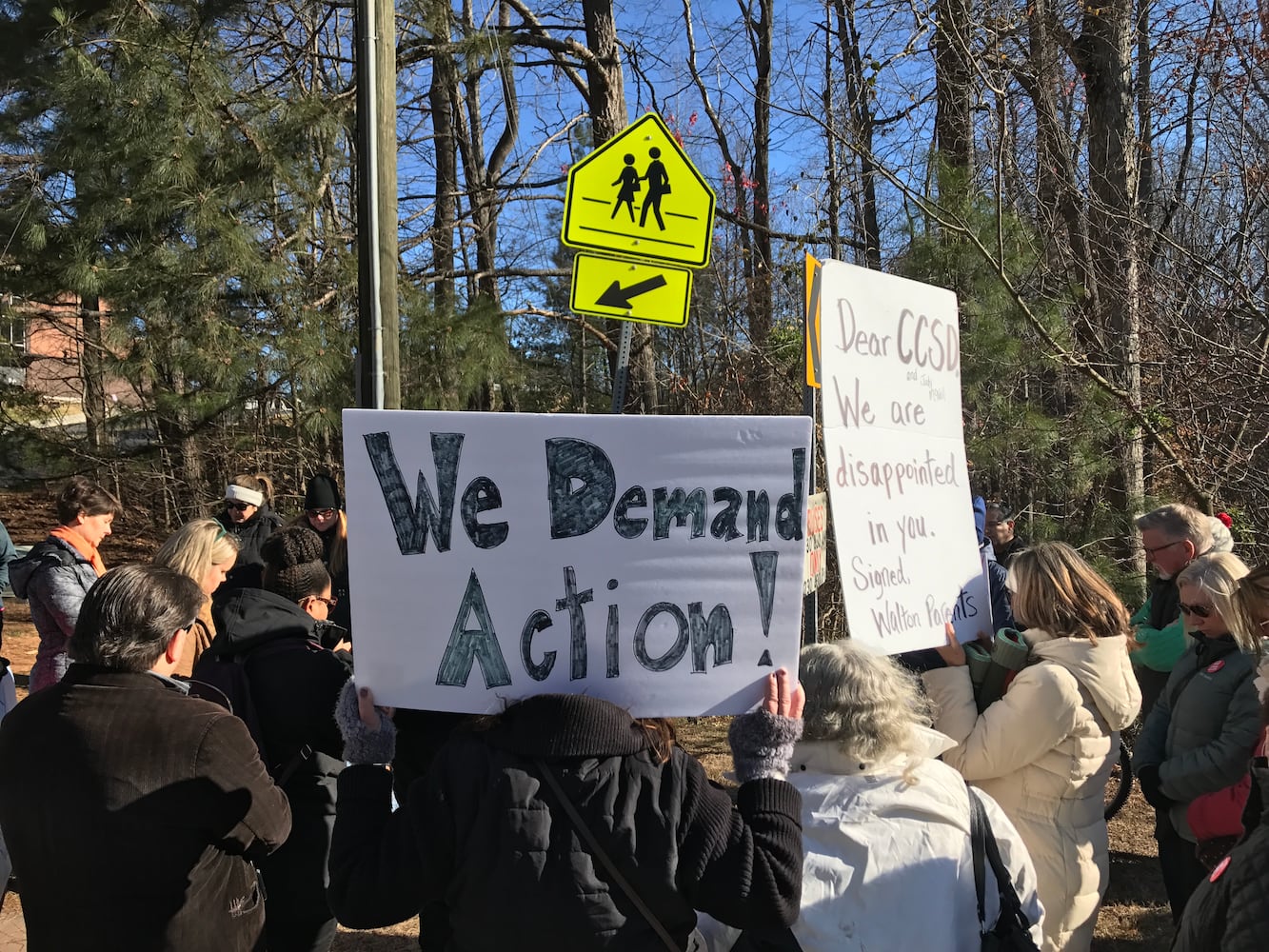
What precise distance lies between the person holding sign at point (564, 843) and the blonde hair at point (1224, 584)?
1877 millimetres

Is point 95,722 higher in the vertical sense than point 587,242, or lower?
lower

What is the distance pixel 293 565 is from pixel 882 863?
2.05m

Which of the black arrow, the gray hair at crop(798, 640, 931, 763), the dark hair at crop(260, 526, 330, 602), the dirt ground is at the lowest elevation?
the dirt ground

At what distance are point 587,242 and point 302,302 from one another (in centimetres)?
490

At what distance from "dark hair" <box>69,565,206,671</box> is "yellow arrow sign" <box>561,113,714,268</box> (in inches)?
87.4

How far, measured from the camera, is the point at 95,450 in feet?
30.7

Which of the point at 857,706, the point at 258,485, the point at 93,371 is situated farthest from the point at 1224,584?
the point at 93,371

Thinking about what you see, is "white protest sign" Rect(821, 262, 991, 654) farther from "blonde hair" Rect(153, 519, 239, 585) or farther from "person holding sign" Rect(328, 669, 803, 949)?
"blonde hair" Rect(153, 519, 239, 585)

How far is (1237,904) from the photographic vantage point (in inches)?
62.0

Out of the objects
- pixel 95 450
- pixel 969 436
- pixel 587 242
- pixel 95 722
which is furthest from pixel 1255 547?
pixel 95 450

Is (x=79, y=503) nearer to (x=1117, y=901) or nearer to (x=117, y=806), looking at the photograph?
(x=117, y=806)

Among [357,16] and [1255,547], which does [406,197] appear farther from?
[1255,547]

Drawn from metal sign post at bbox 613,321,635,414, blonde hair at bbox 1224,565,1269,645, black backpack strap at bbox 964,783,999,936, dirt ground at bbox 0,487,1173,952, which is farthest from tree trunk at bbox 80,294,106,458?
blonde hair at bbox 1224,565,1269,645

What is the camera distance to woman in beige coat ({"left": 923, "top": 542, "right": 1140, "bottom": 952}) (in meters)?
2.91
